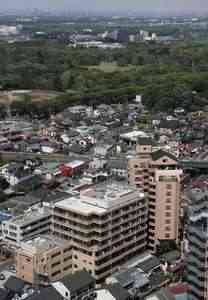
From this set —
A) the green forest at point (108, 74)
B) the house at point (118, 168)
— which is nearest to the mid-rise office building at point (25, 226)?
the house at point (118, 168)

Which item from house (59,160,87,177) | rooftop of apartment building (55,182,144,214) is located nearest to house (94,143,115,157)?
house (59,160,87,177)

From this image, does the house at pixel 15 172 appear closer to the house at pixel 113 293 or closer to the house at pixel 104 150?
the house at pixel 104 150

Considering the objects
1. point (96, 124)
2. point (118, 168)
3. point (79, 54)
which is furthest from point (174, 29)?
point (118, 168)

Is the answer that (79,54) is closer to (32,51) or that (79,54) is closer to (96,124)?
(32,51)

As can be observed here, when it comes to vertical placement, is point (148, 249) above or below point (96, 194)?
below

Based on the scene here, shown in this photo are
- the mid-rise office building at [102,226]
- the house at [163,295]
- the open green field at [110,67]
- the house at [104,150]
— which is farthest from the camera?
the open green field at [110,67]
